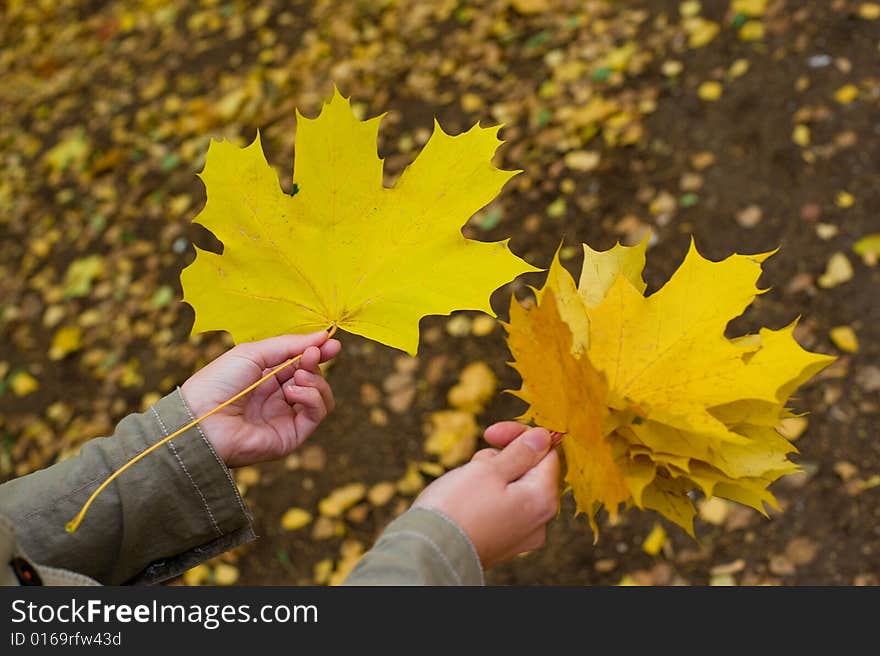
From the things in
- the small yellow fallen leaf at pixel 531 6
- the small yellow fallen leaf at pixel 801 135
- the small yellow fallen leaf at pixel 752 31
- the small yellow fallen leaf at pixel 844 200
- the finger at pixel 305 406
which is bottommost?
the small yellow fallen leaf at pixel 844 200

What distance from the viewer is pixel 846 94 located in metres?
2.53

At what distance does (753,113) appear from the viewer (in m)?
2.61

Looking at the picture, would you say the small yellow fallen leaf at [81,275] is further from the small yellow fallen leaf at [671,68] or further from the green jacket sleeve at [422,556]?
the green jacket sleeve at [422,556]

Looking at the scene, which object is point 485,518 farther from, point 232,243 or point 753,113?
point 753,113

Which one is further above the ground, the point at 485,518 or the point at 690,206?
the point at 690,206

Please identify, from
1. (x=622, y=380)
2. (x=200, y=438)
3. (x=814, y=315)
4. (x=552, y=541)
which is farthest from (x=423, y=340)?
(x=622, y=380)

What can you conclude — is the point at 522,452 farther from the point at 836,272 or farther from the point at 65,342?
the point at 65,342

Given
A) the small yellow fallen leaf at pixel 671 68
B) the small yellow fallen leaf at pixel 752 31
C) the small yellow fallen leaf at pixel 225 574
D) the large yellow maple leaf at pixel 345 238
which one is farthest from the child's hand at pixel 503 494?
the small yellow fallen leaf at pixel 752 31

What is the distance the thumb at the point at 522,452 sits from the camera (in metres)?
1.14

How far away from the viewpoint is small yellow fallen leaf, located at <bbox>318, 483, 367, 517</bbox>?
2.43 metres

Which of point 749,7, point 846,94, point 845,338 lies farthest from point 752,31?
point 845,338

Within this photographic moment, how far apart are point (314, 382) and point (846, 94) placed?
2077 mm

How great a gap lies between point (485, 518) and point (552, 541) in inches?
44.3

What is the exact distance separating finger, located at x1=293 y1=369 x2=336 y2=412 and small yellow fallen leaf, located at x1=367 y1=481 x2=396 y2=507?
104 cm
